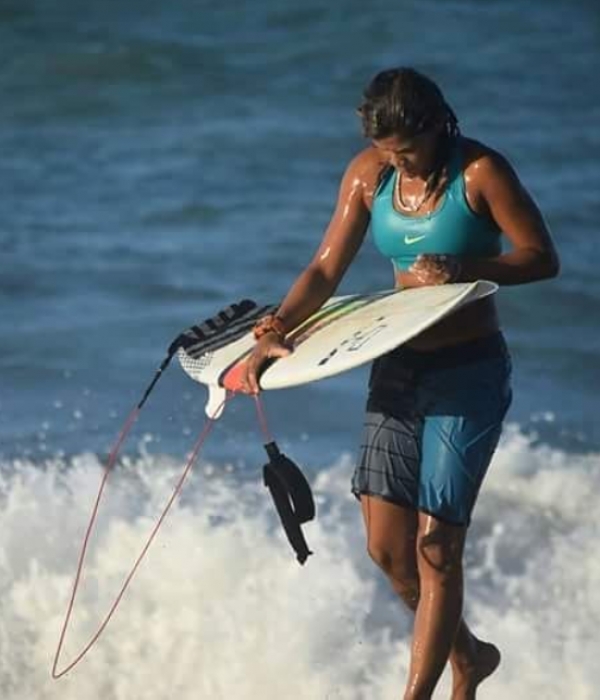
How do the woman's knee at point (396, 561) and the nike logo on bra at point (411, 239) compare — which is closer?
the nike logo on bra at point (411, 239)

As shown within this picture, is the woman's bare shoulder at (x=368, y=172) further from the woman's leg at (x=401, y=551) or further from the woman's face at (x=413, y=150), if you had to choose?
the woman's leg at (x=401, y=551)

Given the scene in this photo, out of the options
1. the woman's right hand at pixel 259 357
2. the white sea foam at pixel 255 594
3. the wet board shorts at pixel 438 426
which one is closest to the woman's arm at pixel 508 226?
the wet board shorts at pixel 438 426

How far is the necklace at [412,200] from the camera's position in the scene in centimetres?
487

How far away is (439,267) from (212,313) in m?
5.96

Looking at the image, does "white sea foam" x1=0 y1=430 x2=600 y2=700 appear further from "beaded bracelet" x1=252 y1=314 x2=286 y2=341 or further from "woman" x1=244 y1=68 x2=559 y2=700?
"beaded bracelet" x1=252 y1=314 x2=286 y2=341

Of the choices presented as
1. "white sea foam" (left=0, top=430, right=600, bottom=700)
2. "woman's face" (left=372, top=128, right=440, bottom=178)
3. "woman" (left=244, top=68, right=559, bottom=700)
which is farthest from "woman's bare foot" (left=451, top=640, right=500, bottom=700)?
"woman's face" (left=372, top=128, right=440, bottom=178)

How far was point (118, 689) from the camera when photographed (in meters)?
6.54

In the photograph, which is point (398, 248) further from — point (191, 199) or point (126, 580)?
point (191, 199)

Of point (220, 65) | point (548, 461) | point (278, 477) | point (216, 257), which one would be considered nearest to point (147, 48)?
point (220, 65)

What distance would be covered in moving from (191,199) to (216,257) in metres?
1.41

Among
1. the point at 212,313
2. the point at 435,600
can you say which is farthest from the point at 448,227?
the point at 212,313

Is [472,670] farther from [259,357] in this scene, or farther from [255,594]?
[255,594]

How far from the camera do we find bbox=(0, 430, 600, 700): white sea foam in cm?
648

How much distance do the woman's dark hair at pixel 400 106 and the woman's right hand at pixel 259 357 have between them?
668mm
